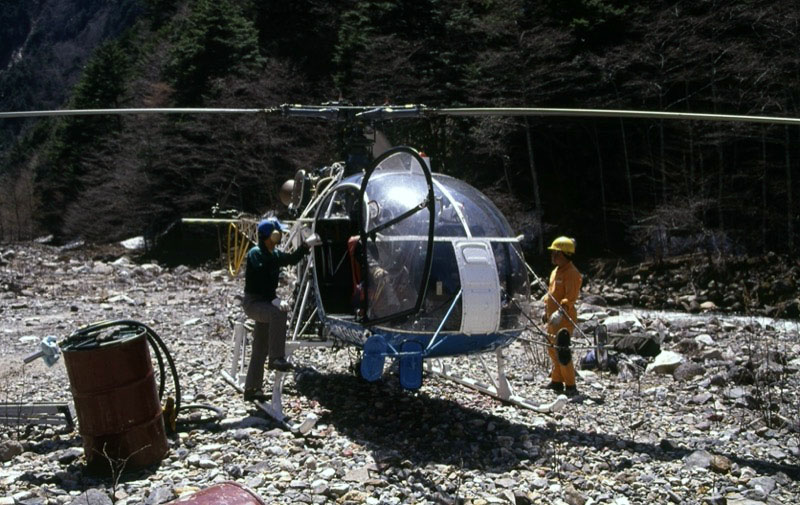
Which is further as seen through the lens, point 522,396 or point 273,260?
point 522,396

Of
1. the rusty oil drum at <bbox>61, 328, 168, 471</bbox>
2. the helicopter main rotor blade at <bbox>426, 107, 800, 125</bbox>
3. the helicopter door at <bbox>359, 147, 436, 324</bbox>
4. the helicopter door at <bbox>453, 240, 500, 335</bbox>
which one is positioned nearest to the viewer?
the helicopter main rotor blade at <bbox>426, 107, 800, 125</bbox>

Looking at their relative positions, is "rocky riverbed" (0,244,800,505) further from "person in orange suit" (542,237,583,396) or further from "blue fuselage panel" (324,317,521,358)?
"blue fuselage panel" (324,317,521,358)

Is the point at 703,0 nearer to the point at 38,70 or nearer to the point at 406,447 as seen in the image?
the point at 406,447

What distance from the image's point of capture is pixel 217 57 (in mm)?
39844

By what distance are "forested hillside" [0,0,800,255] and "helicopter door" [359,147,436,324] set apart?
54.8 ft

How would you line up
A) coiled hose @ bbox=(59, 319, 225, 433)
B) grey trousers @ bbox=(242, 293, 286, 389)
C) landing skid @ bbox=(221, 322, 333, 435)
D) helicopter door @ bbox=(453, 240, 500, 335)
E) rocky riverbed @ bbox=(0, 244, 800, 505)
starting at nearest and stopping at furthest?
rocky riverbed @ bbox=(0, 244, 800, 505)
coiled hose @ bbox=(59, 319, 225, 433)
helicopter door @ bbox=(453, 240, 500, 335)
landing skid @ bbox=(221, 322, 333, 435)
grey trousers @ bbox=(242, 293, 286, 389)

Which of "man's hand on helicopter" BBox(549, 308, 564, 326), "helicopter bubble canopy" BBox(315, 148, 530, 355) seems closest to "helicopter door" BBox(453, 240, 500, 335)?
"helicopter bubble canopy" BBox(315, 148, 530, 355)

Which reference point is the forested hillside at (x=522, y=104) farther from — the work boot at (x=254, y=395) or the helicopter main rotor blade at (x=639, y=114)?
the helicopter main rotor blade at (x=639, y=114)

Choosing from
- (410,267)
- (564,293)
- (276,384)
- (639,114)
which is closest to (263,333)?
(276,384)

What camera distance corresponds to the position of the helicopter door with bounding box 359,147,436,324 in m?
7.16

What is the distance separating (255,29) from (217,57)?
3.55m

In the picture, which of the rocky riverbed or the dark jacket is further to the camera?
the dark jacket

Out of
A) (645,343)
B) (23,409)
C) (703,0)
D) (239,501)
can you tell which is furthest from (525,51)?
(239,501)

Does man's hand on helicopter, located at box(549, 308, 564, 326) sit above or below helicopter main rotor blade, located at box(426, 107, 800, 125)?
below
